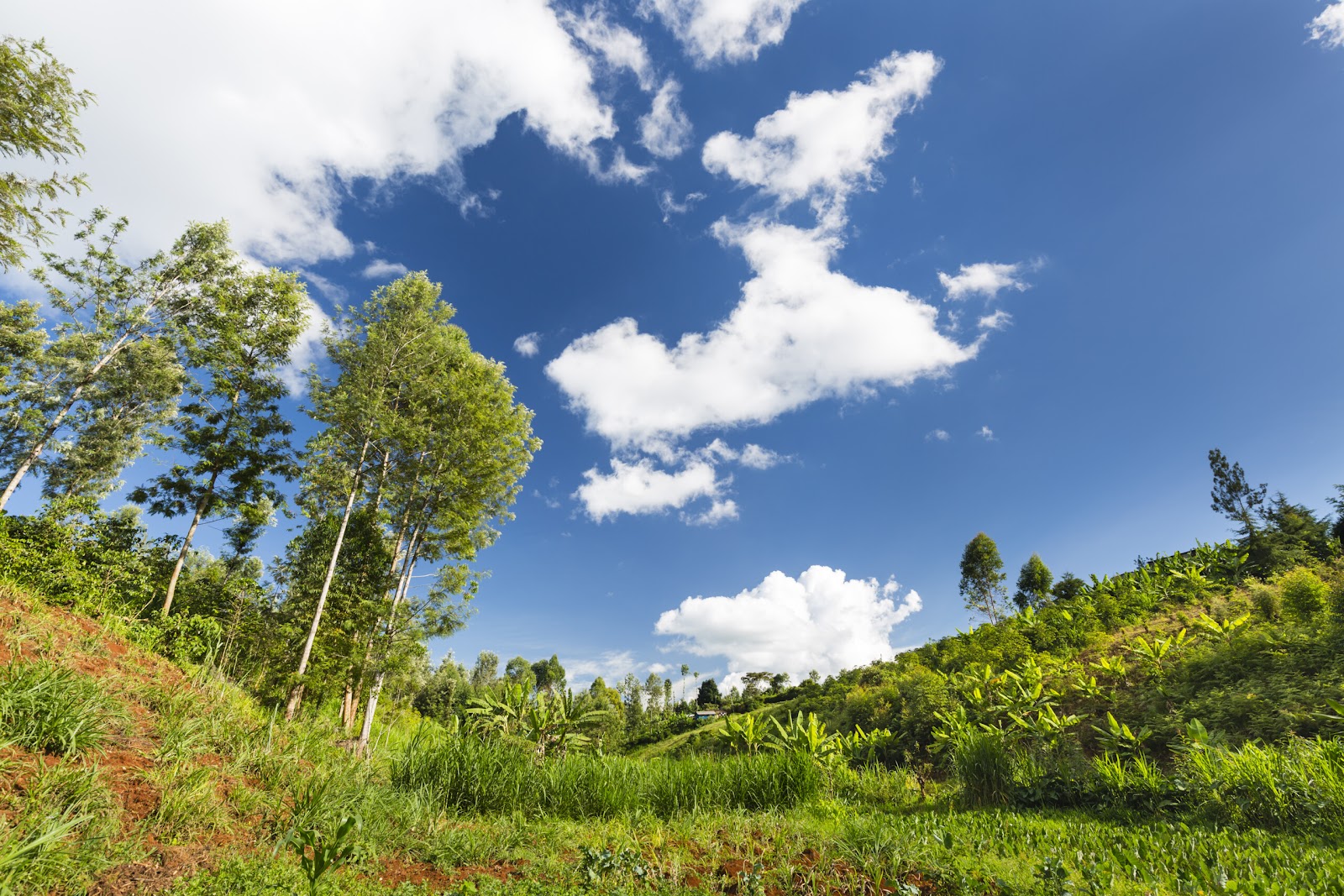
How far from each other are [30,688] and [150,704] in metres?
1.83

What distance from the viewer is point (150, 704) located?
586 centimetres

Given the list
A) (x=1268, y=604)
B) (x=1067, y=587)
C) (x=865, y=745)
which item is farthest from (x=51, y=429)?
(x=1067, y=587)

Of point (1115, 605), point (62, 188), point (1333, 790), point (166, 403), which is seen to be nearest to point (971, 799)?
point (1333, 790)

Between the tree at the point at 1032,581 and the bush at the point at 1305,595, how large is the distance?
27102mm

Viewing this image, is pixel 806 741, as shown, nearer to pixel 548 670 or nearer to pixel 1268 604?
pixel 1268 604

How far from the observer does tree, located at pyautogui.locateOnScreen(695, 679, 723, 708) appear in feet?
196

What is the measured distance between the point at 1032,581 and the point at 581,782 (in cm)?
4003

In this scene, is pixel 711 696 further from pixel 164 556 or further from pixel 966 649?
pixel 164 556

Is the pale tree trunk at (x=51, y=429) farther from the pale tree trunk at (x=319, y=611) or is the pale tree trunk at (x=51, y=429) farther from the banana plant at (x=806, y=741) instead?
the banana plant at (x=806, y=741)

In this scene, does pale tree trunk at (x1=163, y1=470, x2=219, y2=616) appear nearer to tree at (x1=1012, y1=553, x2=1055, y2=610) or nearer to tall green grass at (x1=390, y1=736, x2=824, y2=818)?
tall green grass at (x1=390, y1=736, x2=824, y2=818)

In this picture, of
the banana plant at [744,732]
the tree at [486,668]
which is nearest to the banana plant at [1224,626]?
the banana plant at [744,732]

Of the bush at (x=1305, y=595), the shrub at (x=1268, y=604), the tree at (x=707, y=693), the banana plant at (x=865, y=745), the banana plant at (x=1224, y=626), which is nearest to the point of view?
the bush at (x=1305, y=595)

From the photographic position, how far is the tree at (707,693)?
2355 inches

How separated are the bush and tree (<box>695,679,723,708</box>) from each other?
55.5 metres
